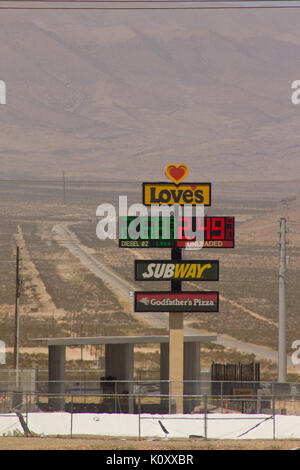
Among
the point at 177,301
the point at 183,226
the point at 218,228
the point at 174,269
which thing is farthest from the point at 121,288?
the point at 218,228

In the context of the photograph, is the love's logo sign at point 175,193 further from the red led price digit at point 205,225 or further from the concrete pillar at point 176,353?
the concrete pillar at point 176,353

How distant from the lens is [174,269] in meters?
44.2

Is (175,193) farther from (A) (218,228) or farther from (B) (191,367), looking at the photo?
(B) (191,367)

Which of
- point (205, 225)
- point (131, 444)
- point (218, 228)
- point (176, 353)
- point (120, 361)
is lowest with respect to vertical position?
point (131, 444)

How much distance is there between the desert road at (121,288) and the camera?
94.2m

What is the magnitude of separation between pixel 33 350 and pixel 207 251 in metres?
86.8

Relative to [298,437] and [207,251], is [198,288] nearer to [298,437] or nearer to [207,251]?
[207,251]

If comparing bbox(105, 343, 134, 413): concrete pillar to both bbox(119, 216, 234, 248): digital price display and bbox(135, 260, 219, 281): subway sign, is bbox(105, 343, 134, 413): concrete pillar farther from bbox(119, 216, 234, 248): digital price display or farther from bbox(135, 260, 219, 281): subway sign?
bbox(119, 216, 234, 248): digital price display

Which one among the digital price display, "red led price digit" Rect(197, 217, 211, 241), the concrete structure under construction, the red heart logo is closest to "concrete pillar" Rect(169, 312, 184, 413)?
the digital price display

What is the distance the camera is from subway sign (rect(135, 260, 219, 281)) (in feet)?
145

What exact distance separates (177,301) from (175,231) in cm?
339
